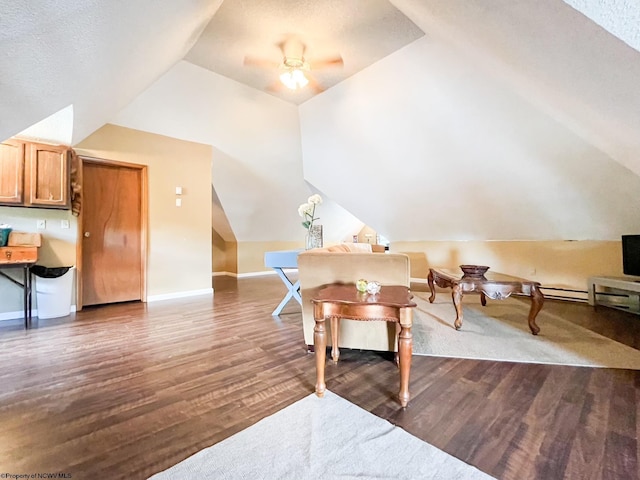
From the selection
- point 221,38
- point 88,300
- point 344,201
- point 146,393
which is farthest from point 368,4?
point 88,300

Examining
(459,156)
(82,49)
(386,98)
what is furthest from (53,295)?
(459,156)

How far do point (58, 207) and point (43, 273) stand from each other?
2.60ft

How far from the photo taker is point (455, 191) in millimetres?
4441

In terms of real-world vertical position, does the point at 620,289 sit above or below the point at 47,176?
below

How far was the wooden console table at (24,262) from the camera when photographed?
286 cm

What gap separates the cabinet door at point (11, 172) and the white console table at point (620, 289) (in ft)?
22.8

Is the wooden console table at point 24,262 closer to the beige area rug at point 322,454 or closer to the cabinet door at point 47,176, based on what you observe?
the cabinet door at point 47,176

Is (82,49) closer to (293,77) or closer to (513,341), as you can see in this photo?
(293,77)

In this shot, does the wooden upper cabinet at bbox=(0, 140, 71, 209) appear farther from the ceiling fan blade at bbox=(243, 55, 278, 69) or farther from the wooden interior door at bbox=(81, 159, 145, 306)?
the ceiling fan blade at bbox=(243, 55, 278, 69)

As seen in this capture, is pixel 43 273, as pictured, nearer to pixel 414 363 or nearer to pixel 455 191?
pixel 414 363

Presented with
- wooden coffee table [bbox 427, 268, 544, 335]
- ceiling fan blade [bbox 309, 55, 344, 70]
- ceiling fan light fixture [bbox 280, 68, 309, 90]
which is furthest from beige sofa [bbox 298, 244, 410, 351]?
ceiling fan blade [bbox 309, 55, 344, 70]

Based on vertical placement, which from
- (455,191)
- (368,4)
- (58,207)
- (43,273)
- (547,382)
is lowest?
(547,382)

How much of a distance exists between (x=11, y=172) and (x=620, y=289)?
747 cm

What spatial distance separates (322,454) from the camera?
3.79ft
